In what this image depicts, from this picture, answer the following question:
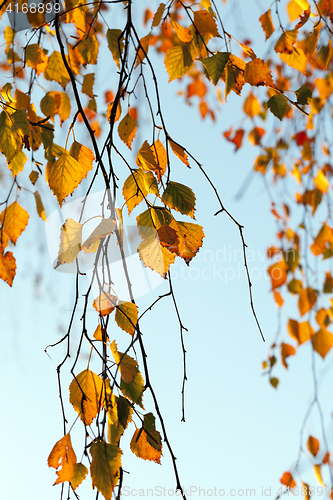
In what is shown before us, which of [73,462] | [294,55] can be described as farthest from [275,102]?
[73,462]

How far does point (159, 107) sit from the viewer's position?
42cm

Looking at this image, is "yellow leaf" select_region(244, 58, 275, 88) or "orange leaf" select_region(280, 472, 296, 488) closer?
"yellow leaf" select_region(244, 58, 275, 88)

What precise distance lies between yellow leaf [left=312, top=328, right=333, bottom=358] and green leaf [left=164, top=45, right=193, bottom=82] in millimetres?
995

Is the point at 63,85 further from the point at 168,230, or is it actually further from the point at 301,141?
the point at 301,141

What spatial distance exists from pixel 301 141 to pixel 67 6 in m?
1.14

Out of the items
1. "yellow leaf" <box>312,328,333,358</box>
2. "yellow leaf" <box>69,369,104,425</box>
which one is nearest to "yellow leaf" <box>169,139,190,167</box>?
"yellow leaf" <box>69,369,104,425</box>

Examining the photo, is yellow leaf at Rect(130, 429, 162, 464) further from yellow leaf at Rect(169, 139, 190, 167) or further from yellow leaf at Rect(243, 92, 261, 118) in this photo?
yellow leaf at Rect(243, 92, 261, 118)

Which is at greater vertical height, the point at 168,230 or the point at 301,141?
the point at 301,141

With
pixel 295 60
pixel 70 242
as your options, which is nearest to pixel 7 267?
pixel 70 242

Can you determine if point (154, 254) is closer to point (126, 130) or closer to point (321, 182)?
point (126, 130)

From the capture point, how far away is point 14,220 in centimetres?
56

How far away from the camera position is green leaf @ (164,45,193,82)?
448 millimetres

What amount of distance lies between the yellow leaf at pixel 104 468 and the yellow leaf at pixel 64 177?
24cm

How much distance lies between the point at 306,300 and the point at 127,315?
1081 millimetres
